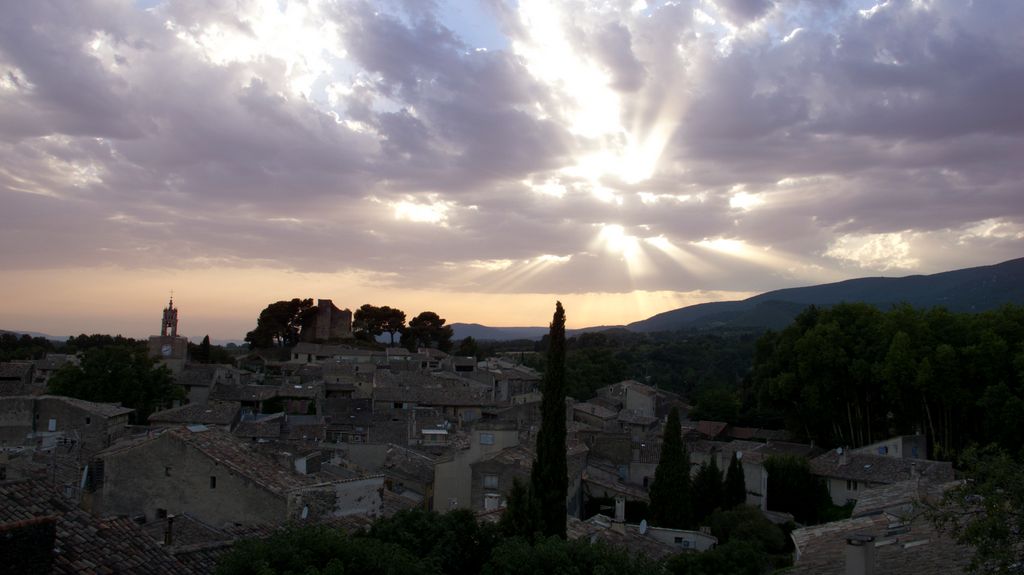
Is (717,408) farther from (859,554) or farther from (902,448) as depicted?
(859,554)

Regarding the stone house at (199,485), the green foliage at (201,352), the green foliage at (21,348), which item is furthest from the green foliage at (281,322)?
the stone house at (199,485)

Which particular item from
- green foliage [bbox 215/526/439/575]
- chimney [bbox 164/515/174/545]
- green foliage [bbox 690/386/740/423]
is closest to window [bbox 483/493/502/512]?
chimney [bbox 164/515/174/545]

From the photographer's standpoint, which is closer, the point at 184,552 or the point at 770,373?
the point at 184,552

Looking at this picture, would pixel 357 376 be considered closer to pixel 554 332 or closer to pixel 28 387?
pixel 28 387

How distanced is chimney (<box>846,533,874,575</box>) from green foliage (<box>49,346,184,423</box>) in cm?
4001

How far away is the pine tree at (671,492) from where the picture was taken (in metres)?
28.4

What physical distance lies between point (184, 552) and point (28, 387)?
1541 inches

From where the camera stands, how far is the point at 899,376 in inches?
1517

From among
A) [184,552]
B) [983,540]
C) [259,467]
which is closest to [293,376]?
[259,467]

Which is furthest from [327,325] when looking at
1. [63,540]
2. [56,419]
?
[63,540]

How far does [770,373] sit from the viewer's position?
4819 centimetres

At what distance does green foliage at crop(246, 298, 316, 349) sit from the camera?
8794 centimetres

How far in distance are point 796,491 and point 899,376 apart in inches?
360

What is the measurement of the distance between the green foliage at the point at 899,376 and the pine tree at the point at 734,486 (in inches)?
358
